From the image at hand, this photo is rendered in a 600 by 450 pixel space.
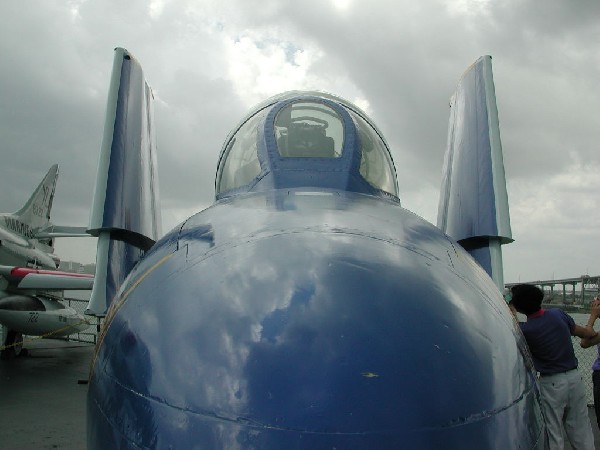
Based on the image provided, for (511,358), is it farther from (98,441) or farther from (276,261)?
(98,441)

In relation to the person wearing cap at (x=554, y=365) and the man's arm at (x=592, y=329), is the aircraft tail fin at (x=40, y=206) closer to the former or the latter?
the person wearing cap at (x=554, y=365)

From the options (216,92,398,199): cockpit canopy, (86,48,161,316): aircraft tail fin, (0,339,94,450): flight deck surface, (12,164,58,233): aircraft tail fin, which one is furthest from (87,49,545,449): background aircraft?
(12,164,58,233): aircraft tail fin

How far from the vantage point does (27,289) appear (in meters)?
13.9

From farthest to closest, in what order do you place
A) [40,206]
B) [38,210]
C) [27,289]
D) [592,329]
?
1. [40,206]
2. [38,210]
3. [27,289]
4. [592,329]

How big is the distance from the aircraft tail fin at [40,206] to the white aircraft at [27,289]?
0.04m

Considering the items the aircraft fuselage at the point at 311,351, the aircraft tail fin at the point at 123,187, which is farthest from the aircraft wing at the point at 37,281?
the aircraft fuselage at the point at 311,351

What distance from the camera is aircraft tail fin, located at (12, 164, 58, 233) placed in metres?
18.0

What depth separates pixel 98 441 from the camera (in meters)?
1.75

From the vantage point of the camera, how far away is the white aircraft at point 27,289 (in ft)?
44.3

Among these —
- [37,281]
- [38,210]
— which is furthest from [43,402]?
[38,210]

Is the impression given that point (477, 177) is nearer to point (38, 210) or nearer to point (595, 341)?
point (595, 341)

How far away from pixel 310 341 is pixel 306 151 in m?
2.13

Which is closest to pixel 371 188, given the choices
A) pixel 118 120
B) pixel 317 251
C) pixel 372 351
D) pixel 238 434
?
pixel 317 251

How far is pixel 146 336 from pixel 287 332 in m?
0.56
